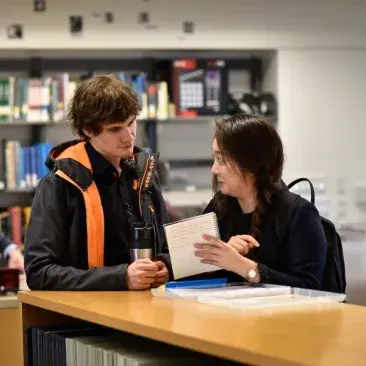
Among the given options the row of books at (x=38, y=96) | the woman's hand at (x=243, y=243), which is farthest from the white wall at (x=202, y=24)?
the woman's hand at (x=243, y=243)

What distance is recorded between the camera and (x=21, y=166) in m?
6.52

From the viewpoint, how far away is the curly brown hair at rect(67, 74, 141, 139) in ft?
8.73

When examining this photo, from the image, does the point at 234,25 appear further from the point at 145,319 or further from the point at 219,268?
the point at 145,319

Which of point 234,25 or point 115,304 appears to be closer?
point 115,304

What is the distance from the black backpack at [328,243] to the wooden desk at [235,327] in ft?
1.46

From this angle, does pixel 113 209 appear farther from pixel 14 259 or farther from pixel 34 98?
pixel 34 98

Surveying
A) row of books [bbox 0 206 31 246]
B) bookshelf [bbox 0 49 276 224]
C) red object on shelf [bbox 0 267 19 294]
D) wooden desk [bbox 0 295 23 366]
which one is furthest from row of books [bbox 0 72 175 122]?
wooden desk [bbox 0 295 23 366]

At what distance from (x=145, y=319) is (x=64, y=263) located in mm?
→ 785

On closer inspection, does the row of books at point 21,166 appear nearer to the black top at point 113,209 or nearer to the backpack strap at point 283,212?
the black top at point 113,209

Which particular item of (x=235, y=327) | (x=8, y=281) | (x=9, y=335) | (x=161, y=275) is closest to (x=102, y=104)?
(x=161, y=275)

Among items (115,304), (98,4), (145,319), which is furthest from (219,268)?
(98,4)

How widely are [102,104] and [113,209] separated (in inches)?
13.2

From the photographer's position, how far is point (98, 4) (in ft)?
21.8

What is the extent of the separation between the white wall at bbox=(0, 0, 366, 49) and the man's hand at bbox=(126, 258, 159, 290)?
4.27 metres
